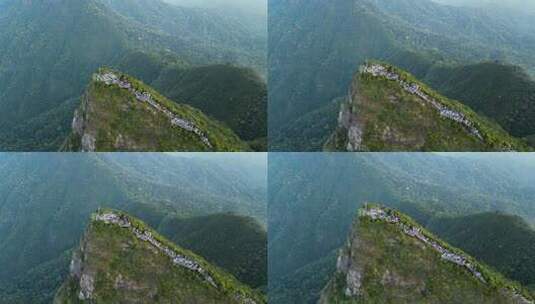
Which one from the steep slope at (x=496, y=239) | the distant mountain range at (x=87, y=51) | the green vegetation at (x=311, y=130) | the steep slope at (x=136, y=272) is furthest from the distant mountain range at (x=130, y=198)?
the steep slope at (x=496, y=239)

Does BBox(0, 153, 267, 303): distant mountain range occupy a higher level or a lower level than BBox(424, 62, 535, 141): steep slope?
lower

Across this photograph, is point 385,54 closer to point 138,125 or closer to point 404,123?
point 404,123

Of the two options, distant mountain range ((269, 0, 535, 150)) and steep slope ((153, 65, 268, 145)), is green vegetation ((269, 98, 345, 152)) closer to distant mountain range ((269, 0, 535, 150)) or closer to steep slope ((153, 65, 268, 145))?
distant mountain range ((269, 0, 535, 150))

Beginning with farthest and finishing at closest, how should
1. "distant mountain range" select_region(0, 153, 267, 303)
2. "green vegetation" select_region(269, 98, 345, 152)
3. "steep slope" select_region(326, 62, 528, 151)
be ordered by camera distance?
"distant mountain range" select_region(0, 153, 267, 303) < "green vegetation" select_region(269, 98, 345, 152) < "steep slope" select_region(326, 62, 528, 151)

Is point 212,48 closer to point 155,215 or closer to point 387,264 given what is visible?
point 155,215

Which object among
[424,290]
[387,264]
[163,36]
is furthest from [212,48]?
[424,290]

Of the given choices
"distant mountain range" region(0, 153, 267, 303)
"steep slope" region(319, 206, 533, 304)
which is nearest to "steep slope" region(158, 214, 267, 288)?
"distant mountain range" region(0, 153, 267, 303)
